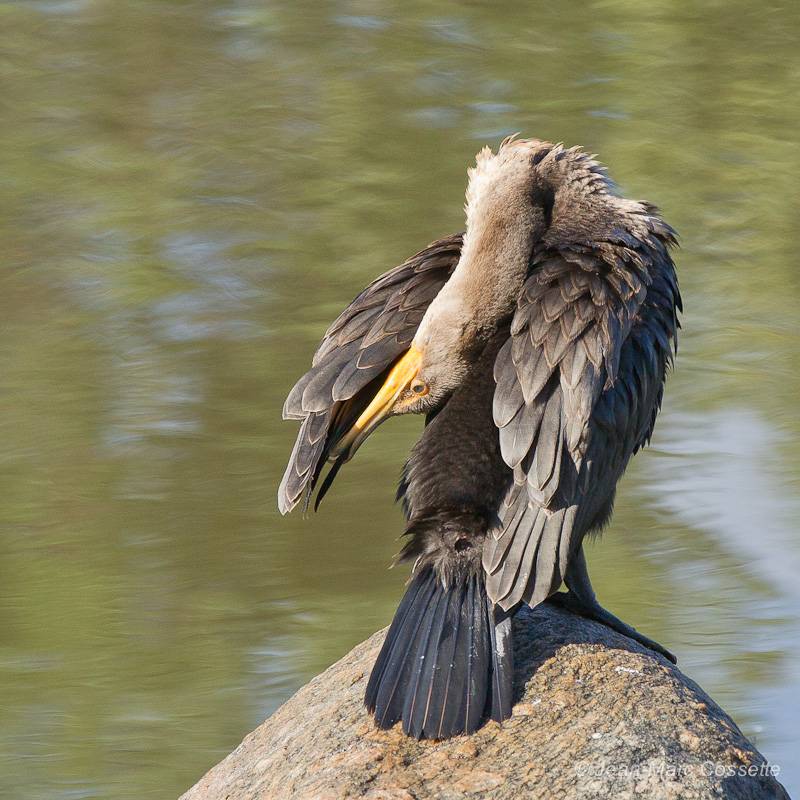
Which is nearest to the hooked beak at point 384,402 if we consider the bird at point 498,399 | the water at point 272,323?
the bird at point 498,399

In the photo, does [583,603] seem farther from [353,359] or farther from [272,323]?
[272,323]

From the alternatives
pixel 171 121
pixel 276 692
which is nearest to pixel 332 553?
pixel 276 692

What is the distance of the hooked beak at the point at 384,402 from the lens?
385 cm

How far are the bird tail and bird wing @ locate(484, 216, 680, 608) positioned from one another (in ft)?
0.27

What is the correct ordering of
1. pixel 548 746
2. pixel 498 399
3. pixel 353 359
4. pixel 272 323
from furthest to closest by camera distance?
1. pixel 272 323
2. pixel 353 359
3. pixel 498 399
4. pixel 548 746

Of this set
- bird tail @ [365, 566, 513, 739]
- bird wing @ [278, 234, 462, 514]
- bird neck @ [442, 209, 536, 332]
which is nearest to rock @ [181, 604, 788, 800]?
bird tail @ [365, 566, 513, 739]

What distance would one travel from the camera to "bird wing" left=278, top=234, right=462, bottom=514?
12.7 feet

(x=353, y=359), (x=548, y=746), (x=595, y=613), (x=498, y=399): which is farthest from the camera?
(x=353, y=359)

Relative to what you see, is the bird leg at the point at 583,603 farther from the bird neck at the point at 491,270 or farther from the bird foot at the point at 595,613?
the bird neck at the point at 491,270

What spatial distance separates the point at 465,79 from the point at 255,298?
3.00 metres

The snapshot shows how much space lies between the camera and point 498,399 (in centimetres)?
358

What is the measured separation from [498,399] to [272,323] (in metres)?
3.93

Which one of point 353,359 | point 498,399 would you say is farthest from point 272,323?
point 498,399

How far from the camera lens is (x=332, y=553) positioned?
5914 millimetres
